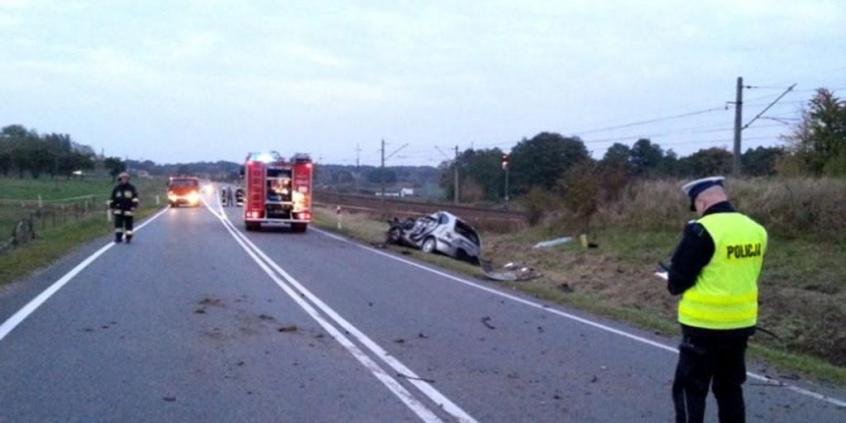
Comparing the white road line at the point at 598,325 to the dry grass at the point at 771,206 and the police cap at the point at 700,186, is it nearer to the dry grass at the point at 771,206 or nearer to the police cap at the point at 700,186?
the police cap at the point at 700,186

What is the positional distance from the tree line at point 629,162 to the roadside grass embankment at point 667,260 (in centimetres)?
294

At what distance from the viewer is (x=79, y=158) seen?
116m

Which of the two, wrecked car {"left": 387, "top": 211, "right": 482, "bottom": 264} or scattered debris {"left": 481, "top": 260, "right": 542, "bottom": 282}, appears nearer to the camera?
scattered debris {"left": 481, "top": 260, "right": 542, "bottom": 282}

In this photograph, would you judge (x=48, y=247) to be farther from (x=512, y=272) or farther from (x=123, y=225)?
(x=512, y=272)

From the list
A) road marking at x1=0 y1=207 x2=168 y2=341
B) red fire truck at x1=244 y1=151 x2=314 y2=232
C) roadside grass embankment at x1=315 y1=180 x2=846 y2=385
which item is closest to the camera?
road marking at x1=0 y1=207 x2=168 y2=341

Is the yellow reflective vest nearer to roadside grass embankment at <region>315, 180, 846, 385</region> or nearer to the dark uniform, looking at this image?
roadside grass embankment at <region>315, 180, 846, 385</region>

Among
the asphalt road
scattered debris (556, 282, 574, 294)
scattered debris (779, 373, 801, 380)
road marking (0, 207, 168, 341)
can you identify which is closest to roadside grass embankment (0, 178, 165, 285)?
road marking (0, 207, 168, 341)

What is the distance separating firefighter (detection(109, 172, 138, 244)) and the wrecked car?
27.7 ft

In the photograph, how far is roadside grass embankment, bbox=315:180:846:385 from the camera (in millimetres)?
15461

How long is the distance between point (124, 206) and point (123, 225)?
1.07m

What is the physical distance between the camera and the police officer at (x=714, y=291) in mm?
6254

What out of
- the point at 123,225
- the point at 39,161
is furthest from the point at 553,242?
the point at 39,161

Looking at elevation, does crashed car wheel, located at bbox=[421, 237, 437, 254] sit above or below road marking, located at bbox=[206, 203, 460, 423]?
below

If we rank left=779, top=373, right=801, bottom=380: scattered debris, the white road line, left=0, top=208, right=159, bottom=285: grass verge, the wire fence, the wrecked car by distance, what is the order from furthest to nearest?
1. the wrecked car
2. the wire fence
3. left=0, top=208, right=159, bottom=285: grass verge
4. left=779, top=373, right=801, bottom=380: scattered debris
5. the white road line
